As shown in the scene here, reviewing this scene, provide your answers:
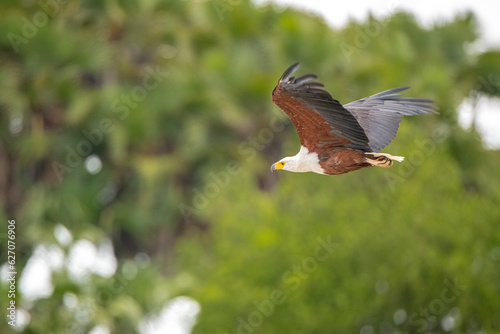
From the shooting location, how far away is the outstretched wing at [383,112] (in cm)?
1052

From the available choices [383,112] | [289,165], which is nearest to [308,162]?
[289,165]

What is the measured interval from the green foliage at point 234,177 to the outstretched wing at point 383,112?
373 inches

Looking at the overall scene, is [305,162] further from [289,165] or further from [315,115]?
[315,115]

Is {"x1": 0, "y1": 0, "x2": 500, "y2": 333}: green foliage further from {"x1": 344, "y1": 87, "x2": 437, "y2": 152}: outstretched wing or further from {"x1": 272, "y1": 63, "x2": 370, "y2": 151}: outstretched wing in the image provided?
{"x1": 272, "y1": 63, "x2": 370, "y2": 151}: outstretched wing

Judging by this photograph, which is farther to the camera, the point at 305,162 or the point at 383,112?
the point at 383,112

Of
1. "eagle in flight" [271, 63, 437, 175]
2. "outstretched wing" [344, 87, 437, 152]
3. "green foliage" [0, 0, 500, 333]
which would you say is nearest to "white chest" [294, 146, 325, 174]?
"eagle in flight" [271, 63, 437, 175]

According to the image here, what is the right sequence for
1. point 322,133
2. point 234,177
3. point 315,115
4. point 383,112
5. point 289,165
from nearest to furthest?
point 315,115 → point 322,133 → point 289,165 → point 383,112 → point 234,177

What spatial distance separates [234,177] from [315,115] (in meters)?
16.0

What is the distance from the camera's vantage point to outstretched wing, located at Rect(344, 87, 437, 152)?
34.5 feet

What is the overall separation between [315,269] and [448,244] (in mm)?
3142

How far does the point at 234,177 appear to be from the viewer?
82.9 feet

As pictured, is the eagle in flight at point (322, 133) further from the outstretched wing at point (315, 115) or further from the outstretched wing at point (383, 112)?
the outstretched wing at point (383, 112)

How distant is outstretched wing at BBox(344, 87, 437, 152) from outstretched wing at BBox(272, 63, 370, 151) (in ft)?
2.88

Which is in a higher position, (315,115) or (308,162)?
(315,115)
